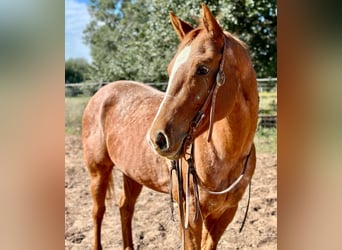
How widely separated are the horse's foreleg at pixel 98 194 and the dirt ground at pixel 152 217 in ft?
0.07

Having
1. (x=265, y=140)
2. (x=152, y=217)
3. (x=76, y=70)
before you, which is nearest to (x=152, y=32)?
(x=76, y=70)

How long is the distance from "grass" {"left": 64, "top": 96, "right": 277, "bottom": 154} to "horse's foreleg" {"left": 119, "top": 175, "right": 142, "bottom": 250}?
274 millimetres

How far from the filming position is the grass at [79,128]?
1145 millimetres

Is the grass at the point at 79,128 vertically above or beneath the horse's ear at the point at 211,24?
beneath

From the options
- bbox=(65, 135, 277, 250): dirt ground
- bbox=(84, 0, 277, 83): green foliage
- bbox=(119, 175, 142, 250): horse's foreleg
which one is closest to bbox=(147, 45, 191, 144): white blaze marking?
bbox=(84, 0, 277, 83): green foliage

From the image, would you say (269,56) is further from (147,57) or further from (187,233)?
(187,233)

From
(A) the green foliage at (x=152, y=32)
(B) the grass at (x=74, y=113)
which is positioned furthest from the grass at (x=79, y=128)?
(A) the green foliage at (x=152, y=32)

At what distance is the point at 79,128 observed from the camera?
4.36 feet

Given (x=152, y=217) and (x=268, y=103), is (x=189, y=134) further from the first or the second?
(x=152, y=217)

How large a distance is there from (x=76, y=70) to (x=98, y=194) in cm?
46

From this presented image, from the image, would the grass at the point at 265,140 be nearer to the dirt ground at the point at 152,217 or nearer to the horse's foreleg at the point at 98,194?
the dirt ground at the point at 152,217

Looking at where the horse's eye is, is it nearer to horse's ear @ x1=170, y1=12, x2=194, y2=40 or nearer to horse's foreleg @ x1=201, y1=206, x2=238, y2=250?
horse's ear @ x1=170, y1=12, x2=194, y2=40

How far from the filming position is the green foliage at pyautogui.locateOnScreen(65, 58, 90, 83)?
1178mm
